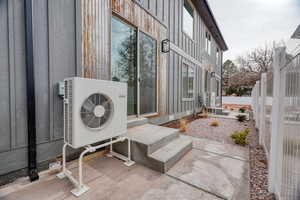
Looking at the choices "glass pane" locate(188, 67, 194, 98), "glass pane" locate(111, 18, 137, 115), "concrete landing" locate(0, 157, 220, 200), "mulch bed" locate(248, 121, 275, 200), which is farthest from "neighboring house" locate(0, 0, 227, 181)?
"mulch bed" locate(248, 121, 275, 200)

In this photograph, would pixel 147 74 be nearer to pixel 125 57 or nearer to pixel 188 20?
pixel 125 57

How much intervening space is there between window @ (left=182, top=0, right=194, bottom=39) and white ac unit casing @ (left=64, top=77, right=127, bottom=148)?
4.72m

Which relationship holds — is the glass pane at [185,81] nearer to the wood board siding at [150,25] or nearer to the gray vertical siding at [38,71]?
the wood board siding at [150,25]

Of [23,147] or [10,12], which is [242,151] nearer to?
[23,147]

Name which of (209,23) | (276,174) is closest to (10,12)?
(276,174)

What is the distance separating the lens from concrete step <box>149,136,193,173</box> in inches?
71.7

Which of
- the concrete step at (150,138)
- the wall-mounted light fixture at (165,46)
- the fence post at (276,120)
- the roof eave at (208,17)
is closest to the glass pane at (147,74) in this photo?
the wall-mounted light fixture at (165,46)

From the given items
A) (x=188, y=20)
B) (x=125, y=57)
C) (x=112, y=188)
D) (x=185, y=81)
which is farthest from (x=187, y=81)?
(x=112, y=188)

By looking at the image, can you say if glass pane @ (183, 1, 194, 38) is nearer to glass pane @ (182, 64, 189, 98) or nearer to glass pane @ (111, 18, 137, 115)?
glass pane @ (182, 64, 189, 98)

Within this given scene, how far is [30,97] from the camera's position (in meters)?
1.59

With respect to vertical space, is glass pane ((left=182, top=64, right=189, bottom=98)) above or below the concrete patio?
above

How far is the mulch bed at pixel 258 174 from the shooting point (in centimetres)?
146

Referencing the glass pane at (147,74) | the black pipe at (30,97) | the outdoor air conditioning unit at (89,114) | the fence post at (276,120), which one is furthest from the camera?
the glass pane at (147,74)

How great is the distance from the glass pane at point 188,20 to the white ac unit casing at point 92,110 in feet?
15.6
